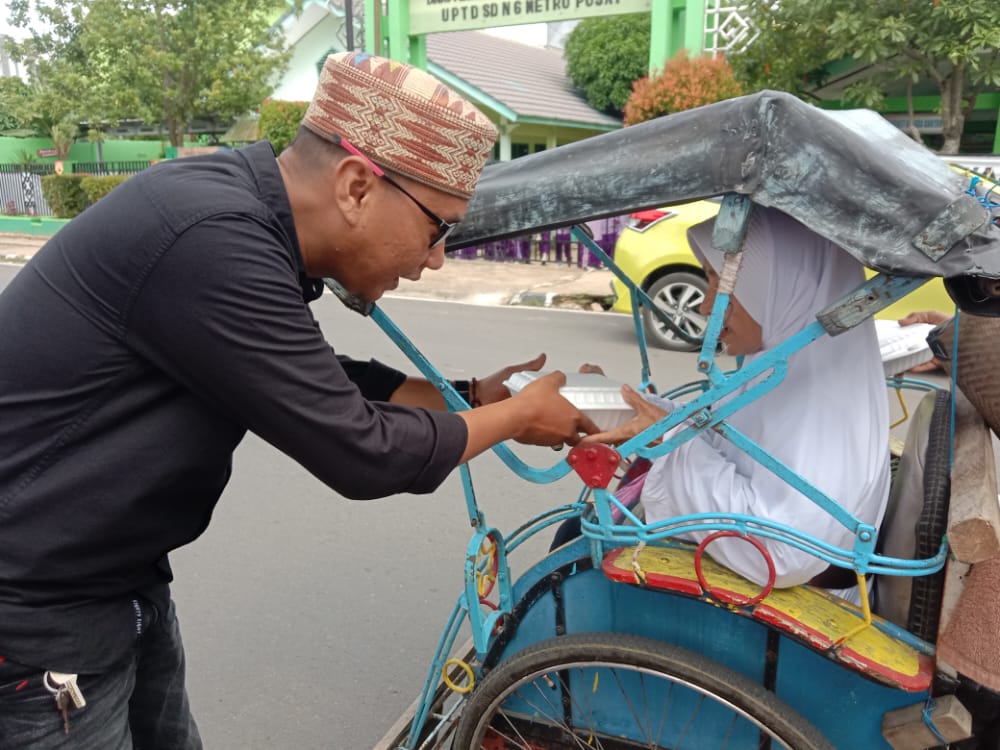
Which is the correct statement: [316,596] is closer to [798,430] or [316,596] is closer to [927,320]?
[798,430]

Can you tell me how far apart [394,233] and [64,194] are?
58.8ft

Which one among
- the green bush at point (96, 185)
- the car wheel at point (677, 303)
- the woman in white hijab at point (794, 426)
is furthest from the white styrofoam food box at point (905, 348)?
the green bush at point (96, 185)

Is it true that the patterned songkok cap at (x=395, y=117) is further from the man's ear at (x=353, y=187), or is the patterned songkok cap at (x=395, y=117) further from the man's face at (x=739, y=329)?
the man's face at (x=739, y=329)

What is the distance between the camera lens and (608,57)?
1812 centimetres

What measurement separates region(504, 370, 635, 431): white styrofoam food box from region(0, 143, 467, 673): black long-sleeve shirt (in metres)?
0.39

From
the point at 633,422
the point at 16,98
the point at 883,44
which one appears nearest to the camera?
the point at 633,422

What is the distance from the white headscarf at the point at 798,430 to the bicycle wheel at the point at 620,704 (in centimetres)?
23

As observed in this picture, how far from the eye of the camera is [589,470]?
1584 mm

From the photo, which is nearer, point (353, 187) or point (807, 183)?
point (353, 187)

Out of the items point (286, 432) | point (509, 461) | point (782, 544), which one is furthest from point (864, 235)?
point (286, 432)

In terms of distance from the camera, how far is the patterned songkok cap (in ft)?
4.08

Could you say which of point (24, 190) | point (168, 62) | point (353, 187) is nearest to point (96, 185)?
point (168, 62)

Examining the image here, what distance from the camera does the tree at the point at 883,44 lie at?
7547mm

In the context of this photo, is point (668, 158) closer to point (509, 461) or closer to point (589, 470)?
point (589, 470)
